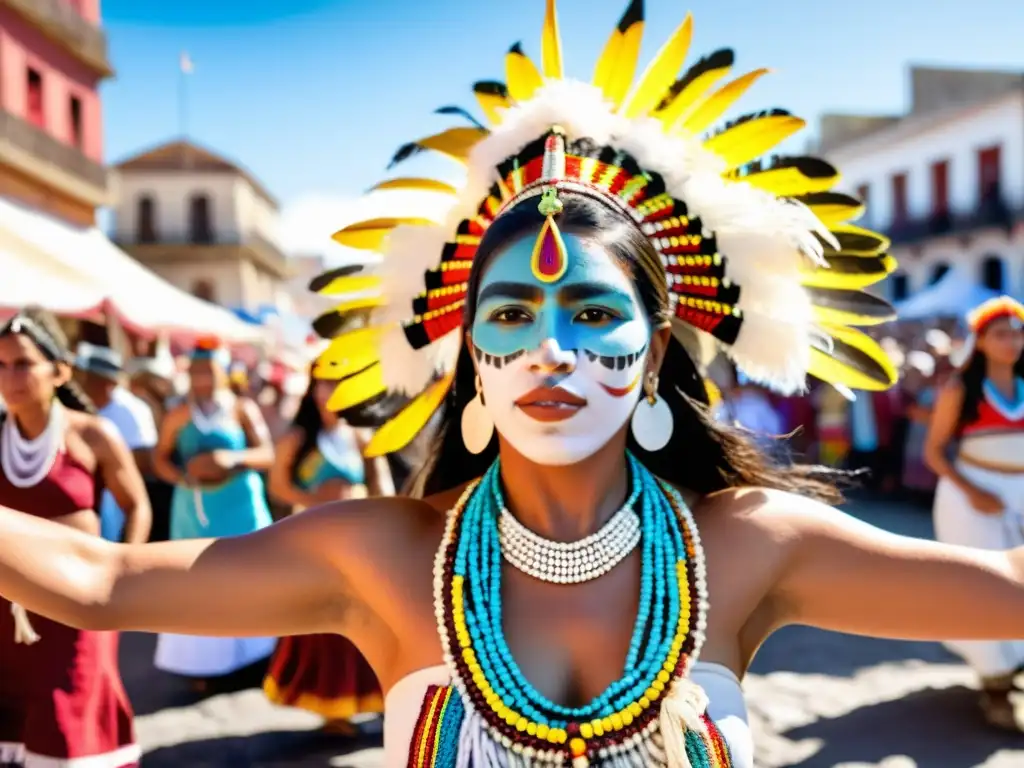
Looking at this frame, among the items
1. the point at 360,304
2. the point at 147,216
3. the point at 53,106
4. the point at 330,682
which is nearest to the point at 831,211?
the point at 360,304

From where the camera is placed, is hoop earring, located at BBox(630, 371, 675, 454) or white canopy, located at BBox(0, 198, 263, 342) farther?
white canopy, located at BBox(0, 198, 263, 342)

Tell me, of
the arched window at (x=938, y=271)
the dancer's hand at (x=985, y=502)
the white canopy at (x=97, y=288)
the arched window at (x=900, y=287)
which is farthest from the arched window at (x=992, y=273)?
the dancer's hand at (x=985, y=502)

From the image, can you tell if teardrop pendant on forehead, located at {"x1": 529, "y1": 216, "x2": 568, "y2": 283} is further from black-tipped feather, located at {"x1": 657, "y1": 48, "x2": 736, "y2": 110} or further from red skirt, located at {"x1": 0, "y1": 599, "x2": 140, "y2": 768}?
red skirt, located at {"x1": 0, "y1": 599, "x2": 140, "y2": 768}

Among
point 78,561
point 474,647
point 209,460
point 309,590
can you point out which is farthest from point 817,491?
point 209,460

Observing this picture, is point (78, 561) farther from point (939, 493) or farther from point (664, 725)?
point (939, 493)

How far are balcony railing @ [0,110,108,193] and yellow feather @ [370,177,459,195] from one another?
49.2 feet

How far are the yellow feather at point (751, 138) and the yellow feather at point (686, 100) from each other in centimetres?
8

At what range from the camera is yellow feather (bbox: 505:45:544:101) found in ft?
6.98

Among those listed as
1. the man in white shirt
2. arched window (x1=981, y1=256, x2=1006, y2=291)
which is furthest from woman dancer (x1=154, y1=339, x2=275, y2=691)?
arched window (x1=981, y1=256, x2=1006, y2=291)

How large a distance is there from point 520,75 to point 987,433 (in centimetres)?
347

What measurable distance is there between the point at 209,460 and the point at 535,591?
3.84m

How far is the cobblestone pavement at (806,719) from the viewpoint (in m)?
4.09

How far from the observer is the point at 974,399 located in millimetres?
4645

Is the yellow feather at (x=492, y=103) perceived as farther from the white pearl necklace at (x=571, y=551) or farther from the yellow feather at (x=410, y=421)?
the white pearl necklace at (x=571, y=551)
